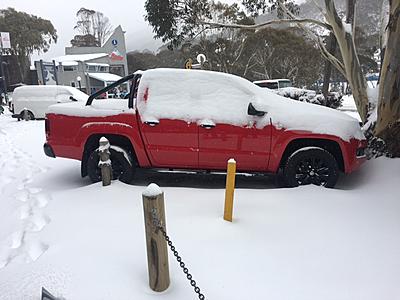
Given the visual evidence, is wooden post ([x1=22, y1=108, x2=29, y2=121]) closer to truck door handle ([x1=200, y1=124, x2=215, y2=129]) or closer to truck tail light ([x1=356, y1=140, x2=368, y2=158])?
truck door handle ([x1=200, y1=124, x2=215, y2=129])

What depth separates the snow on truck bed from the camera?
4.63m

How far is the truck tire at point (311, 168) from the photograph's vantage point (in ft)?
15.1

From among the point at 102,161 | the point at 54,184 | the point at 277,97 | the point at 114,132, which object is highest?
the point at 277,97

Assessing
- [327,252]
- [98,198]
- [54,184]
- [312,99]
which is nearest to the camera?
[327,252]

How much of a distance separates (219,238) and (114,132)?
2.40m

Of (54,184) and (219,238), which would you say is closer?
(219,238)

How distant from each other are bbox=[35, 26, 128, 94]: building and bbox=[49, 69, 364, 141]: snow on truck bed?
4193 cm

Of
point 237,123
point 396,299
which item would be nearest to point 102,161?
point 237,123

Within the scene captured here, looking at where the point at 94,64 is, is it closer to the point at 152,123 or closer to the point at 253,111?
the point at 152,123

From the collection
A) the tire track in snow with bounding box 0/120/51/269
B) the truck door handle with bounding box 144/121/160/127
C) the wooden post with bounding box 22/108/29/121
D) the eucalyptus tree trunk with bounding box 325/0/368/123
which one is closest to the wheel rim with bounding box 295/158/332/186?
the truck door handle with bounding box 144/121/160/127

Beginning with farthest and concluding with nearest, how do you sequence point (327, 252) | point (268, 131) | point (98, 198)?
1. point (268, 131)
2. point (98, 198)
3. point (327, 252)

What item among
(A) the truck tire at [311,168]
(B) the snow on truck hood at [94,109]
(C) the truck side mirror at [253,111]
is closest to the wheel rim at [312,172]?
(A) the truck tire at [311,168]

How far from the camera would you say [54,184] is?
5414 mm

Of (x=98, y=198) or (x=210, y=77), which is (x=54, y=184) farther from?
(x=210, y=77)
